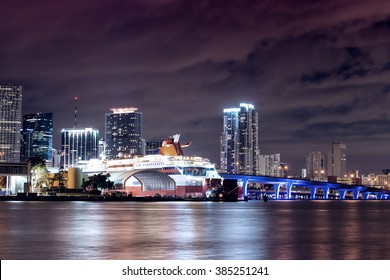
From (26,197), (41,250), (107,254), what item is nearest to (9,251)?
(41,250)

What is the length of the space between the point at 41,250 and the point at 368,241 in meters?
17.3

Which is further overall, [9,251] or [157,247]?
[157,247]

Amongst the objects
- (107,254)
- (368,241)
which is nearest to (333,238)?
(368,241)

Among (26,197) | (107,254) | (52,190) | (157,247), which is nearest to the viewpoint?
(107,254)

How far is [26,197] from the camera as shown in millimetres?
156875

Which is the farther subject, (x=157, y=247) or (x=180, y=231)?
(x=180, y=231)
